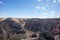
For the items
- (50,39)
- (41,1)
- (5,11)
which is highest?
(41,1)

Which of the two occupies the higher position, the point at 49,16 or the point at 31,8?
the point at 31,8

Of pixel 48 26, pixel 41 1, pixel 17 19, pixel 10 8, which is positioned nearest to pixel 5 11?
pixel 10 8

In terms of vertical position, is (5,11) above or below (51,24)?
above


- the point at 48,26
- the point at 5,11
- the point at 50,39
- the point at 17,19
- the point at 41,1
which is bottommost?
the point at 50,39

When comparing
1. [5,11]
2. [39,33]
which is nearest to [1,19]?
[5,11]

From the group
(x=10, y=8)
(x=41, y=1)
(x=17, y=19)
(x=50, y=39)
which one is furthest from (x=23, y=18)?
(x=50, y=39)

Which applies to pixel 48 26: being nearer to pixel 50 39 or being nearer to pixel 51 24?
pixel 51 24

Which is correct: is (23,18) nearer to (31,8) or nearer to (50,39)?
(31,8)
